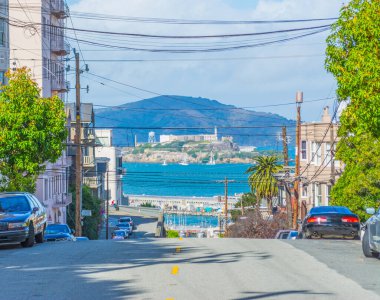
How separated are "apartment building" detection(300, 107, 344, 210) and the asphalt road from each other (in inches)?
1431

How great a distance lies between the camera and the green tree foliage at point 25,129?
3572 centimetres

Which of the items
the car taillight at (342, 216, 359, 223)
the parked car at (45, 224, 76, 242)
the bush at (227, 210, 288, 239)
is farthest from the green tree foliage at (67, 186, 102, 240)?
the car taillight at (342, 216, 359, 223)

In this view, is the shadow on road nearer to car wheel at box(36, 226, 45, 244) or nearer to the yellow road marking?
the yellow road marking

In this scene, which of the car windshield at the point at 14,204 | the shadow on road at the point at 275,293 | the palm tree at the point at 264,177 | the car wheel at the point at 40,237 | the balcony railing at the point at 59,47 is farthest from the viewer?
the palm tree at the point at 264,177

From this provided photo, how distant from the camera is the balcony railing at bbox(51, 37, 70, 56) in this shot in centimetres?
6900

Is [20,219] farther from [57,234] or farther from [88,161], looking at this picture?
[88,161]

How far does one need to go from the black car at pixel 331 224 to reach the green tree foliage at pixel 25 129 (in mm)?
11324

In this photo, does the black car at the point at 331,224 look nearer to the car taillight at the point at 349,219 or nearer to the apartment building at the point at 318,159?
the car taillight at the point at 349,219

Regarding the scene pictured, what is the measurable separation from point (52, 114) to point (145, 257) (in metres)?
16.2

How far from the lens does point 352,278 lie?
16.8 meters

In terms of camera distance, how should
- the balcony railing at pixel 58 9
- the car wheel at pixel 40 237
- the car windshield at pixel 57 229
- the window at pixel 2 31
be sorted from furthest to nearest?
1. the balcony railing at pixel 58 9
2. the window at pixel 2 31
3. the car windshield at pixel 57 229
4. the car wheel at pixel 40 237

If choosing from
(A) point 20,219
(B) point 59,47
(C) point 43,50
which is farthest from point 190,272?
(B) point 59,47

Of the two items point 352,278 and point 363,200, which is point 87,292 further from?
point 363,200

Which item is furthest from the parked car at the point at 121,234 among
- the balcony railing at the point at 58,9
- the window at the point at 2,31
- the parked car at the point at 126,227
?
the window at the point at 2,31
